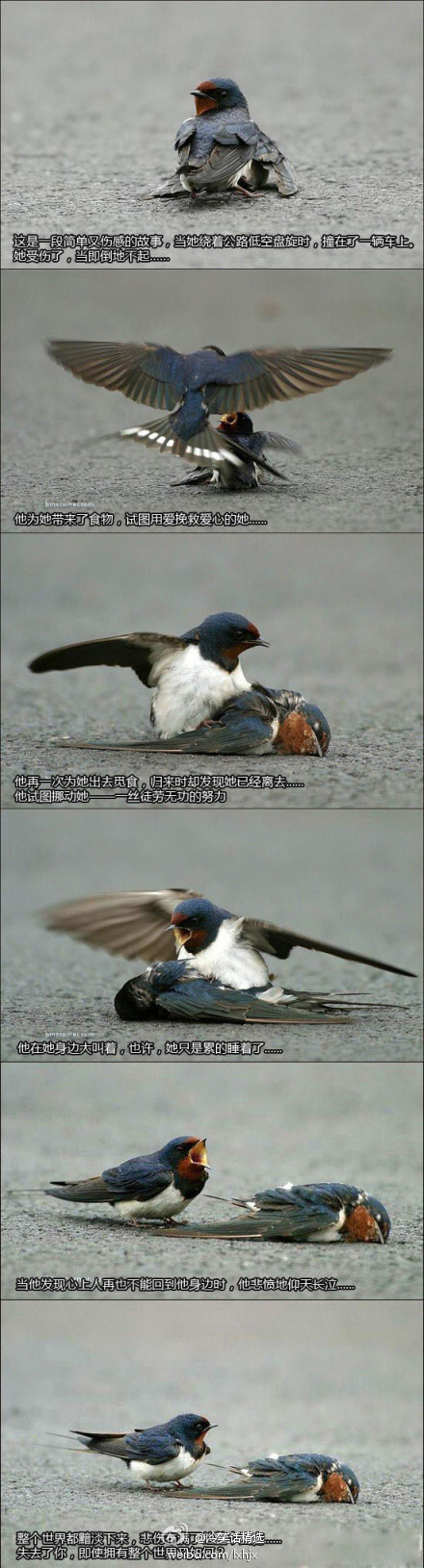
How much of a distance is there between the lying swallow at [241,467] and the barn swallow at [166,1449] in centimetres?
140

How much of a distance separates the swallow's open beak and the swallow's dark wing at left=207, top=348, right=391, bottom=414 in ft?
3.59

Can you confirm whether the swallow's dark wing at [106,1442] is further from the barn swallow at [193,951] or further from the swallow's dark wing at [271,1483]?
the barn swallow at [193,951]

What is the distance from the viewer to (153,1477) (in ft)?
7.28

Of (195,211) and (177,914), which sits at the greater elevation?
(195,211)

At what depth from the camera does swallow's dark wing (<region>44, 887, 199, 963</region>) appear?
2391mm

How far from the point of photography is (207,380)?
7.87 ft

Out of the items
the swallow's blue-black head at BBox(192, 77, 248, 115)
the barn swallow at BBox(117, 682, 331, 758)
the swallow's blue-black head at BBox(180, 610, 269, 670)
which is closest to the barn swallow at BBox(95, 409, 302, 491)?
the swallow's blue-black head at BBox(180, 610, 269, 670)

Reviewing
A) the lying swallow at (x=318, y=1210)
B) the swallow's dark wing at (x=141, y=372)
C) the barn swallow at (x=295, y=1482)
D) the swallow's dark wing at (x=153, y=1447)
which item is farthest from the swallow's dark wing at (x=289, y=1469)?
the swallow's dark wing at (x=141, y=372)

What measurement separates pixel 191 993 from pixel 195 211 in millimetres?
1261

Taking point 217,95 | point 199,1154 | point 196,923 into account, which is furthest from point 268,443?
point 199,1154

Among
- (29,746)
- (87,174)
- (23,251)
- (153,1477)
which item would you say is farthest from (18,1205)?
(87,174)

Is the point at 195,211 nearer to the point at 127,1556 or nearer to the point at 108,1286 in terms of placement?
the point at 108,1286

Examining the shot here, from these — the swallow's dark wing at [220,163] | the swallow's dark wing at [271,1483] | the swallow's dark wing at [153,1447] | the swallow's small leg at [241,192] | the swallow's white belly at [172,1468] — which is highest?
the swallow's dark wing at [220,163]

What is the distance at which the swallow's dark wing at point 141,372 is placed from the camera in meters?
2.42
